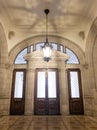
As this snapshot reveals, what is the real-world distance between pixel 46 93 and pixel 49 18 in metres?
3.68

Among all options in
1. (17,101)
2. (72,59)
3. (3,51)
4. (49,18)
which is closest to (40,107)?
(17,101)

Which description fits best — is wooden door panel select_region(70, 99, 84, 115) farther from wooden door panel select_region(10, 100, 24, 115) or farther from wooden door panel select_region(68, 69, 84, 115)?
wooden door panel select_region(10, 100, 24, 115)

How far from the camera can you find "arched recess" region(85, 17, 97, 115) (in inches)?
260

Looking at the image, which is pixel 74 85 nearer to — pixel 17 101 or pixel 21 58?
pixel 17 101

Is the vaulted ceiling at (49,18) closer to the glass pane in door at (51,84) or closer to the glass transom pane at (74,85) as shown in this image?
the glass transom pane at (74,85)

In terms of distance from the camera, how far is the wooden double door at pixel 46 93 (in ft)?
23.0

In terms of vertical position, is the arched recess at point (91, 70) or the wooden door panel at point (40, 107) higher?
the arched recess at point (91, 70)

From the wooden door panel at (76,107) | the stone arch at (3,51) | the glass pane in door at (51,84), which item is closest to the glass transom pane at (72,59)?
the glass pane in door at (51,84)

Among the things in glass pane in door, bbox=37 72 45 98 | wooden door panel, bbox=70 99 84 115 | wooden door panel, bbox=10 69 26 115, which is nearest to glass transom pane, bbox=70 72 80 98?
wooden door panel, bbox=70 99 84 115

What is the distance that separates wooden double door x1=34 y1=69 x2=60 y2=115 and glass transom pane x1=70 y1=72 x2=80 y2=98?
801 millimetres

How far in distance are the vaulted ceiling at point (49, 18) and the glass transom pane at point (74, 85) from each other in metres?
1.56

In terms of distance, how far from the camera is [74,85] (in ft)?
24.2

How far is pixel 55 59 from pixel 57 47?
820 millimetres

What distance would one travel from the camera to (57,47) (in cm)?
795
